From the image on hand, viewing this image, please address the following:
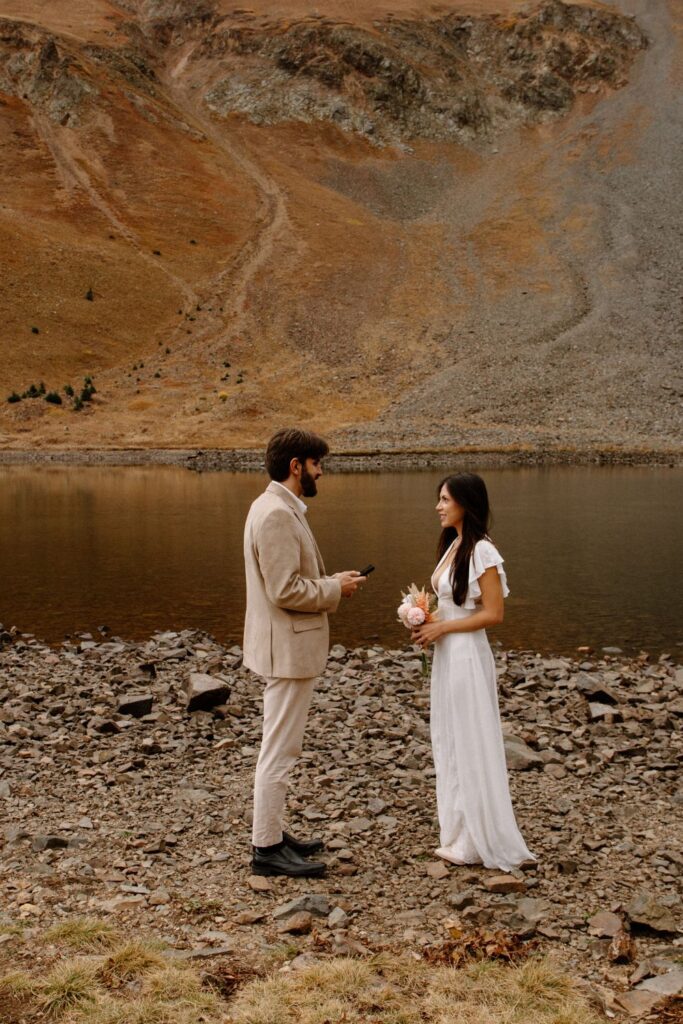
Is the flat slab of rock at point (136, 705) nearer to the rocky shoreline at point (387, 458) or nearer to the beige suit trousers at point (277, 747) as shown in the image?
the beige suit trousers at point (277, 747)

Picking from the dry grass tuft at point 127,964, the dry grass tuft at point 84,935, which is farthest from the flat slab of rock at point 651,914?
the dry grass tuft at point 84,935

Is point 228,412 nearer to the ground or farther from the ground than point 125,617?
farther from the ground

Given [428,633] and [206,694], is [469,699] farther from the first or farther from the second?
[206,694]

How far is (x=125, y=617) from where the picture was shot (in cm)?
1802

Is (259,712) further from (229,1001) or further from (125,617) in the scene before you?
(125,617)

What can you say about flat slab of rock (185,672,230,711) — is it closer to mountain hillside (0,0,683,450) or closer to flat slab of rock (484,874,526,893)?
flat slab of rock (484,874,526,893)

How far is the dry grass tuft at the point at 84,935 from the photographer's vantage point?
5668 millimetres

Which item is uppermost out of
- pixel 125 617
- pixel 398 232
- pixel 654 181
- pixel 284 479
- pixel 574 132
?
pixel 574 132

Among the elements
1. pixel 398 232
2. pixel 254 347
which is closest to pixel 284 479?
pixel 254 347

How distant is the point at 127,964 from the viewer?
5.39 metres

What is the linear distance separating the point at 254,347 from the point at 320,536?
53.3 m

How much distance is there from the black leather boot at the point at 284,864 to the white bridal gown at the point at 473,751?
3.13ft

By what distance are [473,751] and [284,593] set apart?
71.6 inches

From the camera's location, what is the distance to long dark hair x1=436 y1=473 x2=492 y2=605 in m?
6.89
